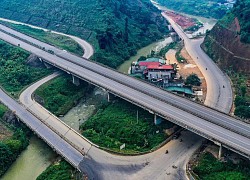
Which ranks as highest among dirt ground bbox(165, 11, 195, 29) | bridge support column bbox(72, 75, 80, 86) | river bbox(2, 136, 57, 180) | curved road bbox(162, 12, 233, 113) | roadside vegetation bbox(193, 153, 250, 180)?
roadside vegetation bbox(193, 153, 250, 180)

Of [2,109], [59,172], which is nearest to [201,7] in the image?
[2,109]

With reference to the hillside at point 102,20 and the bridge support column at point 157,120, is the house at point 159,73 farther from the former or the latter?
the bridge support column at point 157,120

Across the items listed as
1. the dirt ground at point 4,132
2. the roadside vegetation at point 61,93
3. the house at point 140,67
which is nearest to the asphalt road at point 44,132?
the dirt ground at point 4,132

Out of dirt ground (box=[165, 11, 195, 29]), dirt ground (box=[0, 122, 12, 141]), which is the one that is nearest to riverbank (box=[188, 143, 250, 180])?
dirt ground (box=[0, 122, 12, 141])

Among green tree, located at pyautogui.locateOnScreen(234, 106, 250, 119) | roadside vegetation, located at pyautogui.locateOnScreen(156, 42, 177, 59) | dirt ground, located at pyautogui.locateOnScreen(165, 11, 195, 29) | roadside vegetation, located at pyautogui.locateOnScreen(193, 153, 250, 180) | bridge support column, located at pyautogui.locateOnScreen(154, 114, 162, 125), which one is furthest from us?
dirt ground, located at pyautogui.locateOnScreen(165, 11, 195, 29)

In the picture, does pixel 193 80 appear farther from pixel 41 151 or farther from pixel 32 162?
pixel 32 162

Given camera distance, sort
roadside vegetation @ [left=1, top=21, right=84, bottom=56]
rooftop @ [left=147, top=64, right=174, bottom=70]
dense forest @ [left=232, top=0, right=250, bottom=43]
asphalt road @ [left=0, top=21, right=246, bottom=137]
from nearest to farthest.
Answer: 1. asphalt road @ [left=0, top=21, right=246, bottom=137]
2. rooftop @ [left=147, top=64, right=174, bottom=70]
3. dense forest @ [left=232, top=0, right=250, bottom=43]
4. roadside vegetation @ [left=1, top=21, right=84, bottom=56]

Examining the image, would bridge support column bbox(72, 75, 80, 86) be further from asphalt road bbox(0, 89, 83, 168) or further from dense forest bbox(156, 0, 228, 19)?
dense forest bbox(156, 0, 228, 19)

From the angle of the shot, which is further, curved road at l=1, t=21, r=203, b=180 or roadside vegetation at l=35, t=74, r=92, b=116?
roadside vegetation at l=35, t=74, r=92, b=116

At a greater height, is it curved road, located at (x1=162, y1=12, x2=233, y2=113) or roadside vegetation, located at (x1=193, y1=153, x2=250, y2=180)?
roadside vegetation, located at (x1=193, y1=153, x2=250, y2=180)
